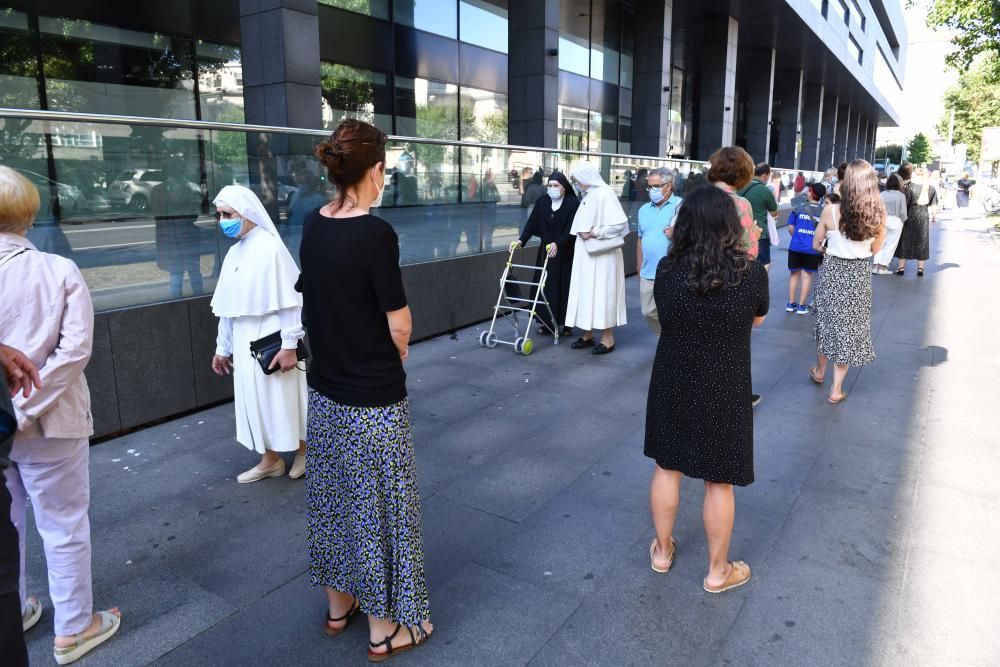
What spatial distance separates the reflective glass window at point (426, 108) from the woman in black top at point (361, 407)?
15713 millimetres

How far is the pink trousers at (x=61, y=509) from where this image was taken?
2.69 m

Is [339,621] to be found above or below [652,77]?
below

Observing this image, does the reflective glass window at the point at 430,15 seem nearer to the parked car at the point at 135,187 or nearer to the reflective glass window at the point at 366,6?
the reflective glass window at the point at 366,6

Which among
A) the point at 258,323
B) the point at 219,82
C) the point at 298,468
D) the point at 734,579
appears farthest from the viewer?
the point at 219,82

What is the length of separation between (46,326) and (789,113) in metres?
37.0

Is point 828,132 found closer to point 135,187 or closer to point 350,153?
point 135,187

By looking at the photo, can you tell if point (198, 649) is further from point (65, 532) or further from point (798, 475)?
point (798, 475)

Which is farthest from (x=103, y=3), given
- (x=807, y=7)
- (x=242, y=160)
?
(x=807, y=7)

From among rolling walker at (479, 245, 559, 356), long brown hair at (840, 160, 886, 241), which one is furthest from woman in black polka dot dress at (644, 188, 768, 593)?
rolling walker at (479, 245, 559, 356)

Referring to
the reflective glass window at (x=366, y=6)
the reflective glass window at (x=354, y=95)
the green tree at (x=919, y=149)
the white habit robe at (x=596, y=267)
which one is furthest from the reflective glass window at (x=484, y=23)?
the green tree at (x=919, y=149)

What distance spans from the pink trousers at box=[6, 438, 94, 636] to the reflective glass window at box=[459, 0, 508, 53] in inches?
697

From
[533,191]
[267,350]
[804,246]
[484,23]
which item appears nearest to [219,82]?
[484,23]

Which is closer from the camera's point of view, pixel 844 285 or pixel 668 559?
pixel 668 559

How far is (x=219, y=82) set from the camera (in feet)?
48.2
